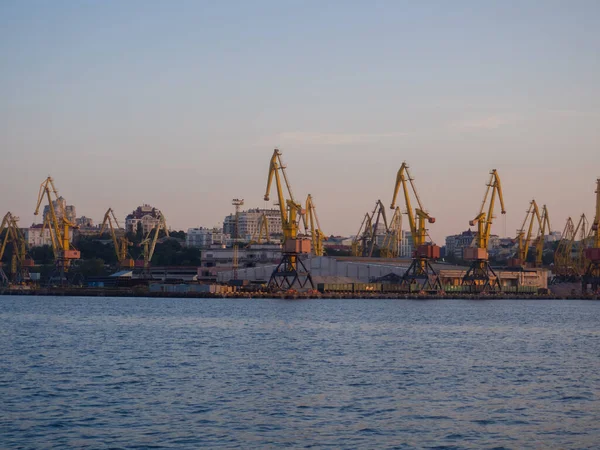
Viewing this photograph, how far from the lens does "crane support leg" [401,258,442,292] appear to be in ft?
398

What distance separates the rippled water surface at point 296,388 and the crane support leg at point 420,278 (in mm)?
63144

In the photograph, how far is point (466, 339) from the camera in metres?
51.9

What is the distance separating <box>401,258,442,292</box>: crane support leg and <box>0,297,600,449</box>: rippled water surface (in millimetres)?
63144

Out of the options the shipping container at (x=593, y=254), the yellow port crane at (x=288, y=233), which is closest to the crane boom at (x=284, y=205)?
the yellow port crane at (x=288, y=233)

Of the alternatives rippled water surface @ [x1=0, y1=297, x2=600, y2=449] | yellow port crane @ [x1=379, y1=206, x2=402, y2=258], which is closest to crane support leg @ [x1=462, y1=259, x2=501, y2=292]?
yellow port crane @ [x1=379, y1=206, x2=402, y2=258]

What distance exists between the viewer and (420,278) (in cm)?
12325

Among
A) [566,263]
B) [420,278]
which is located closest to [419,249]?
[420,278]

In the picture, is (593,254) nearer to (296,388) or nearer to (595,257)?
(595,257)

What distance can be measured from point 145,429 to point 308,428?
4160mm

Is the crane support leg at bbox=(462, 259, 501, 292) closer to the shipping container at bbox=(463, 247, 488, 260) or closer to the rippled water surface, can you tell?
the shipping container at bbox=(463, 247, 488, 260)

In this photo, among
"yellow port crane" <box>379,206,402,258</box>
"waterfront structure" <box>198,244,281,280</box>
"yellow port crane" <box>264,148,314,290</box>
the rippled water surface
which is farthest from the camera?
"yellow port crane" <box>379,206,402,258</box>

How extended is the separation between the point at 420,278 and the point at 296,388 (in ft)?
307

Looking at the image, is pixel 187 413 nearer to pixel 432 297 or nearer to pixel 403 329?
pixel 403 329

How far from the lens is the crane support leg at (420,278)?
398 ft
